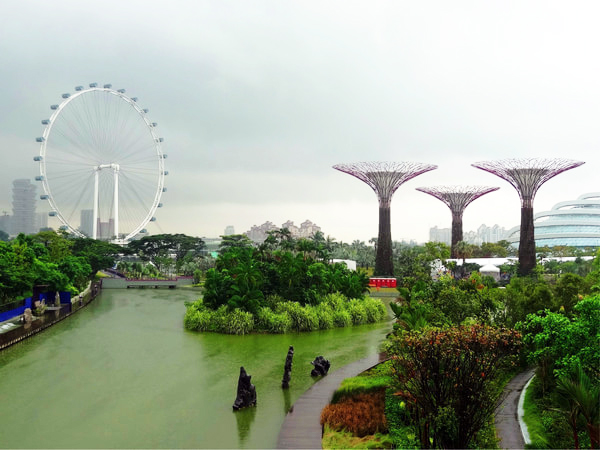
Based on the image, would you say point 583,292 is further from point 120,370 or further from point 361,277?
point 120,370

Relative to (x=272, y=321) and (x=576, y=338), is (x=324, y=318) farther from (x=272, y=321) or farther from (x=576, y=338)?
(x=576, y=338)

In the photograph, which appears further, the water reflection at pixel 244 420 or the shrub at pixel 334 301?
the shrub at pixel 334 301

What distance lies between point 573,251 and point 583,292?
213ft

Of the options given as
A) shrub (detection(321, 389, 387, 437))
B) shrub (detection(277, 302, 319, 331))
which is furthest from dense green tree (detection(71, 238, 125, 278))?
shrub (detection(321, 389, 387, 437))

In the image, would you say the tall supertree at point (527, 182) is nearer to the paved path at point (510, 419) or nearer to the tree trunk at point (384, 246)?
the tree trunk at point (384, 246)

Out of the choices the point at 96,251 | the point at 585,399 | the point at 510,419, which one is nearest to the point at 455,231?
the point at 96,251

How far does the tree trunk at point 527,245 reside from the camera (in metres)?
52.3

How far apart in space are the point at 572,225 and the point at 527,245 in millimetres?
47569

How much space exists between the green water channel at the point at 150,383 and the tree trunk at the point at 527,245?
2825 cm

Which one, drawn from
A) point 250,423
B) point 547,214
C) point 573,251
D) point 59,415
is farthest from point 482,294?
point 547,214

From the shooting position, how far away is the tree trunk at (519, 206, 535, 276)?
5226 cm

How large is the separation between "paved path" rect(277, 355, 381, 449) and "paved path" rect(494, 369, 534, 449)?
12.5 ft

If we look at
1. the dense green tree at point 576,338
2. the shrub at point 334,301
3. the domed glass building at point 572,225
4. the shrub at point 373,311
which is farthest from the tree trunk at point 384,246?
the domed glass building at point 572,225

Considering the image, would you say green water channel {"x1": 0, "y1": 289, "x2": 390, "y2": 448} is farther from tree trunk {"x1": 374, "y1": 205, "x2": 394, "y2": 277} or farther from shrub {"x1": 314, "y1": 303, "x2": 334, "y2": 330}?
tree trunk {"x1": 374, "y1": 205, "x2": 394, "y2": 277}
